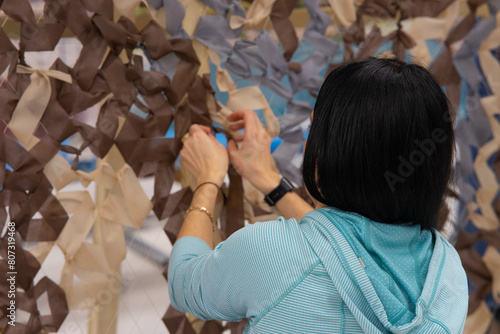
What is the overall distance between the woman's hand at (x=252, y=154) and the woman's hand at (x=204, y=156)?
0.09 ft

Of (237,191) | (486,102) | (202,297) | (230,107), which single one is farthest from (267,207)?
(486,102)

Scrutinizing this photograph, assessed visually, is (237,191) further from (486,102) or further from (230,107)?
(486,102)

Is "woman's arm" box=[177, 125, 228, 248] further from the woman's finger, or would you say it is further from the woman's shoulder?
the woman's shoulder

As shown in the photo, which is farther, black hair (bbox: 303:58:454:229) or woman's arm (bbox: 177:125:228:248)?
woman's arm (bbox: 177:125:228:248)

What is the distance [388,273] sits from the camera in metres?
0.59

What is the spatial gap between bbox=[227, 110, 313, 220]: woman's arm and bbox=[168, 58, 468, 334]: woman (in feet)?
0.66

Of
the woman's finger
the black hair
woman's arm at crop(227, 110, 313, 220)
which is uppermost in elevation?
the black hair

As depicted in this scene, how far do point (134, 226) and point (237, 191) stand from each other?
6.6 inches

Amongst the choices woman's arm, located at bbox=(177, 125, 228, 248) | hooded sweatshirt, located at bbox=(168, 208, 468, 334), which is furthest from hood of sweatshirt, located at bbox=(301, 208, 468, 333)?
woman's arm, located at bbox=(177, 125, 228, 248)

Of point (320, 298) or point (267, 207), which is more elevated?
point (320, 298)

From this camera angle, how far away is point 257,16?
0.84 metres

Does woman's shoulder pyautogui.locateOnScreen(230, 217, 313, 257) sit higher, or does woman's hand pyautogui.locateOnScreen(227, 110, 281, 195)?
woman's shoulder pyautogui.locateOnScreen(230, 217, 313, 257)

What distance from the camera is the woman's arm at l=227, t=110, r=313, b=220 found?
83 cm

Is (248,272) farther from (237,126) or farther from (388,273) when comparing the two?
(237,126)
